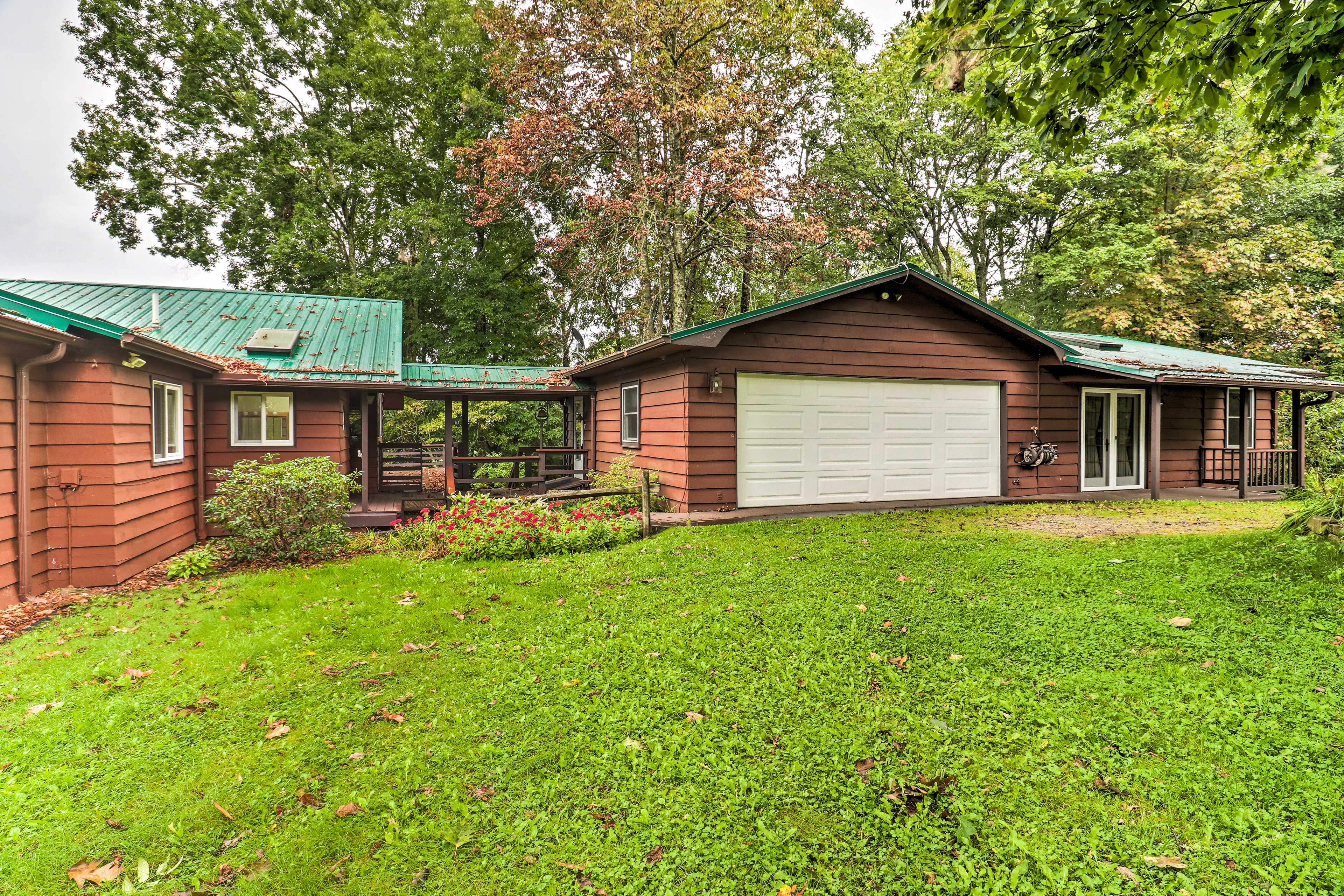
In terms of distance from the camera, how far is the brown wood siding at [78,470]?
5387 millimetres

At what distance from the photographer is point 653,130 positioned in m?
15.5

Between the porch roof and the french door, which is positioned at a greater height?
the porch roof

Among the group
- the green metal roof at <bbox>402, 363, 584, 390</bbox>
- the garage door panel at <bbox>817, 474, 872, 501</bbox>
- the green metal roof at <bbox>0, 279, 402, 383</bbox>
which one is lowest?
the garage door panel at <bbox>817, 474, 872, 501</bbox>

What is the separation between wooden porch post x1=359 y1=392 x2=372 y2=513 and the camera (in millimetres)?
10172

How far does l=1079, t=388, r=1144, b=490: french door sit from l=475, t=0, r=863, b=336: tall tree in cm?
734

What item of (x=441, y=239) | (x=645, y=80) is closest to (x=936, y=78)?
(x=645, y=80)

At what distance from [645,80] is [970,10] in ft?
42.1

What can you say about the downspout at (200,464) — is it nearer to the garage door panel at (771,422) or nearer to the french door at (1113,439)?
the garage door panel at (771,422)

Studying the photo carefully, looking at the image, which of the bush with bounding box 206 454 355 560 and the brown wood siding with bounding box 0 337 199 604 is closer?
the brown wood siding with bounding box 0 337 199 604

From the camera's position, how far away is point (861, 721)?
3195 millimetres

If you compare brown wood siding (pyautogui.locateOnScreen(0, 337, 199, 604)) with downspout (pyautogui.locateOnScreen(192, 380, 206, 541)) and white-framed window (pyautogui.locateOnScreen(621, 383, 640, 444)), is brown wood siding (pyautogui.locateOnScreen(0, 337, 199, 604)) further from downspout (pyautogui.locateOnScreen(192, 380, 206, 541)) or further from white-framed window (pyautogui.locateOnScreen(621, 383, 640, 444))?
white-framed window (pyautogui.locateOnScreen(621, 383, 640, 444))

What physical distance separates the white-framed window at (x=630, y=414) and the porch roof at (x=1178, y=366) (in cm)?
765

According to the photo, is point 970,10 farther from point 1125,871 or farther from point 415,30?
point 415,30

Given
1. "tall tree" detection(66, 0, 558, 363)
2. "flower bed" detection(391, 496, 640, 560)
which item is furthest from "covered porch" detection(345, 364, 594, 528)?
"tall tree" detection(66, 0, 558, 363)
